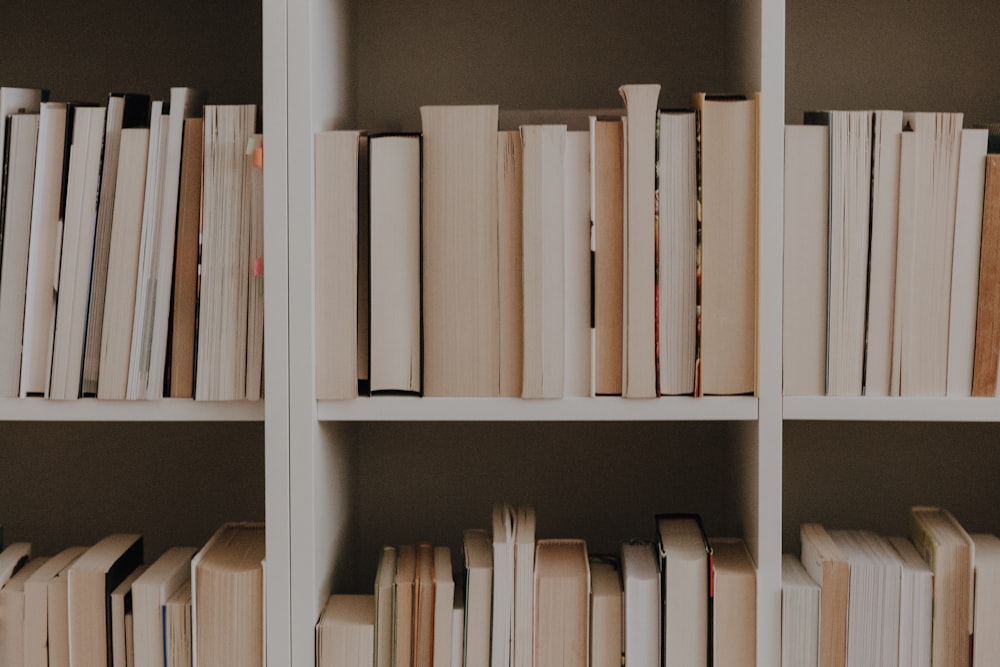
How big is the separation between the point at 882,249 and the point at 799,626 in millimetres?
389

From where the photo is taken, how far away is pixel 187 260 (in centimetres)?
96

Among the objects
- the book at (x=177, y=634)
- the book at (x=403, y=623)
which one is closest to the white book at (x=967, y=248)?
the book at (x=403, y=623)

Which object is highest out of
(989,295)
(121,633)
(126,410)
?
(989,295)

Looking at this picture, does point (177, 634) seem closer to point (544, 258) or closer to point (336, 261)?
point (336, 261)

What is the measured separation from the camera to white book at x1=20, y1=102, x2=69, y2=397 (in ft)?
3.17

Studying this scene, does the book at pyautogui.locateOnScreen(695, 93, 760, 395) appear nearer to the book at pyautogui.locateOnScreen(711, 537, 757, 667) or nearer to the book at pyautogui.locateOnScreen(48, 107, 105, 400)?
the book at pyautogui.locateOnScreen(711, 537, 757, 667)

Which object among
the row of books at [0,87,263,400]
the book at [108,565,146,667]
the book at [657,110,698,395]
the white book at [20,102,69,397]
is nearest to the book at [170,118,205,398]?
the row of books at [0,87,263,400]

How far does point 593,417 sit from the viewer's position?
0.92 meters

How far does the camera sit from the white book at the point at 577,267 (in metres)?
0.92

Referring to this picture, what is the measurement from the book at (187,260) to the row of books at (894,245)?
607 millimetres

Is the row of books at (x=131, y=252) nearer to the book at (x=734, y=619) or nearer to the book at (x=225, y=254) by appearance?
the book at (x=225, y=254)

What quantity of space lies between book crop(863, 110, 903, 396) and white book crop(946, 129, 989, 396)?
0.06m

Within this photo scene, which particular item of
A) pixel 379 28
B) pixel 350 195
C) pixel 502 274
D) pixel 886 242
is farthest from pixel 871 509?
pixel 379 28

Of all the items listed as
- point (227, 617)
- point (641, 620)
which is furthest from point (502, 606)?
Result: point (227, 617)
